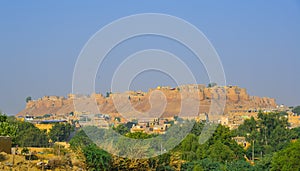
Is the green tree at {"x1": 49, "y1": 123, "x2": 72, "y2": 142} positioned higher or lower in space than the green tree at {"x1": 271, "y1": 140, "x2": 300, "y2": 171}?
higher

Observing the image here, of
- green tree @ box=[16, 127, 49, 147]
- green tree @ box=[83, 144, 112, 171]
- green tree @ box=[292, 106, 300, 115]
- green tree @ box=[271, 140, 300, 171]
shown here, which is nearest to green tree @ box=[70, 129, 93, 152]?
green tree @ box=[83, 144, 112, 171]

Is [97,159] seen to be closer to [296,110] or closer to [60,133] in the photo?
[60,133]

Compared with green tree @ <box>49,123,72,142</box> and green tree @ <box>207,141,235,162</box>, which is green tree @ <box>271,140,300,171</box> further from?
green tree @ <box>49,123,72,142</box>

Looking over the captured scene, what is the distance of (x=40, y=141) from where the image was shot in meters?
47.8

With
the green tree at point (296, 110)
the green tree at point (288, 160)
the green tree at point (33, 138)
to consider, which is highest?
the green tree at point (296, 110)

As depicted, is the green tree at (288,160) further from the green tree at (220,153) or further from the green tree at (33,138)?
the green tree at (33,138)

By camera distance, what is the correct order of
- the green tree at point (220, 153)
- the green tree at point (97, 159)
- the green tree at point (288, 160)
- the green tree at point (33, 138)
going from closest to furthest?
the green tree at point (97, 159) < the green tree at point (288, 160) < the green tree at point (220, 153) < the green tree at point (33, 138)

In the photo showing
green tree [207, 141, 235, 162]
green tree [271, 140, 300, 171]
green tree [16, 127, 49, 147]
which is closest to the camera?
green tree [271, 140, 300, 171]

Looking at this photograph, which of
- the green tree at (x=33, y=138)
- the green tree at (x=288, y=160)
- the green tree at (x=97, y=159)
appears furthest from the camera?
the green tree at (x=33, y=138)

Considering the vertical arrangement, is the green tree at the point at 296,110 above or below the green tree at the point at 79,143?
above

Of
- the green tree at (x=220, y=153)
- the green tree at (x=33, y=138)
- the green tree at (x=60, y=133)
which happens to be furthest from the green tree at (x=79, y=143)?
the green tree at (x=60, y=133)

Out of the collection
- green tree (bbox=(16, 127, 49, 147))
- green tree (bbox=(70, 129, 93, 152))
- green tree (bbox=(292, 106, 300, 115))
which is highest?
green tree (bbox=(292, 106, 300, 115))

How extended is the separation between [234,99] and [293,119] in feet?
88.5

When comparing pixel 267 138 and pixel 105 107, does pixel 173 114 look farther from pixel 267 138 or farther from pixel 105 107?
pixel 267 138
